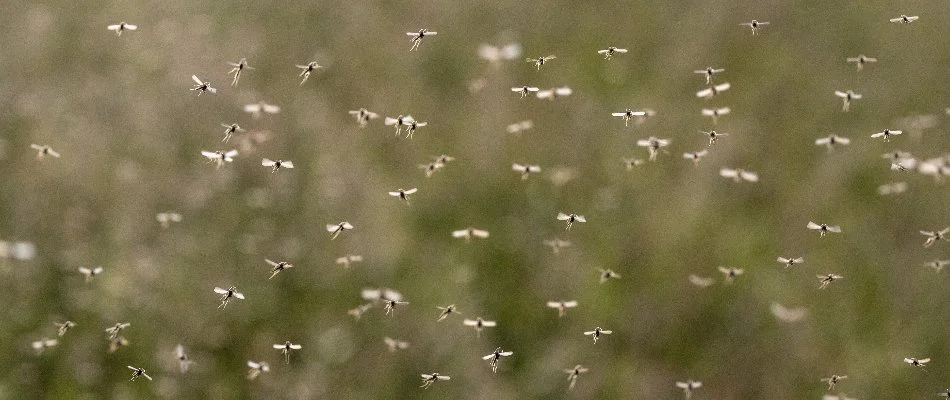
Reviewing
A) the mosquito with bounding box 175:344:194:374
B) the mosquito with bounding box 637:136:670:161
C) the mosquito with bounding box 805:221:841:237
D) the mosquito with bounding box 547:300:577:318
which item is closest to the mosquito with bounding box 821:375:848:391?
the mosquito with bounding box 805:221:841:237

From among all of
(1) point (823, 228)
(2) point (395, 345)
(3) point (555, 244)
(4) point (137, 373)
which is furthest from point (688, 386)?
(4) point (137, 373)

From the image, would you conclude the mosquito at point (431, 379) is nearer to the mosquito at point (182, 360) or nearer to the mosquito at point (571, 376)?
the mosquito at point (571, 376)

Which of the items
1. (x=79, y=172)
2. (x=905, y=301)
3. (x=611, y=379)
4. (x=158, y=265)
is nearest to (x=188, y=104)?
(x=79, y=172)

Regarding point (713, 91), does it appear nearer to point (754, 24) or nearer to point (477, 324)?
point (754, 24)

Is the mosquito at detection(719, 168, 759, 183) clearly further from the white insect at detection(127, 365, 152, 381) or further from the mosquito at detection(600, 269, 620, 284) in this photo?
the white insect at detection(127, 365, 152, 381)

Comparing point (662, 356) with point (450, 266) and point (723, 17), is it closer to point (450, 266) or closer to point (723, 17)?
point (450, 266)
